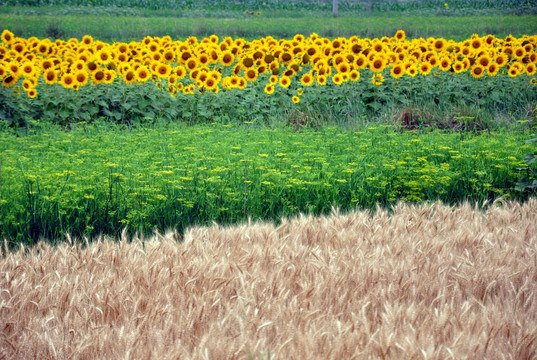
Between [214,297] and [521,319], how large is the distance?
103 cm

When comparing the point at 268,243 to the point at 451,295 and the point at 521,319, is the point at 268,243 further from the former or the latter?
the point at 521,319

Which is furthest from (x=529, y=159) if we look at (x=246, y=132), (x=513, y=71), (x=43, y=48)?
(x=43, y=48)

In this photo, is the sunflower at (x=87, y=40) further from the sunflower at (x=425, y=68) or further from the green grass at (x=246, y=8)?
the green grass at (x=246, y=8)

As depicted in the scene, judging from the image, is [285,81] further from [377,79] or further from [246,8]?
[246,8]

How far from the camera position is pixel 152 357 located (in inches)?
61.5

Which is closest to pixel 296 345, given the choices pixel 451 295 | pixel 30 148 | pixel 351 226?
pixel 451 295

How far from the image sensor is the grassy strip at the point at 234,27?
17.5 metres

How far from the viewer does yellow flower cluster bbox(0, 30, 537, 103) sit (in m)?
7.15

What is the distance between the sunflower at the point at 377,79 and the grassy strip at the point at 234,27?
30.7 ft

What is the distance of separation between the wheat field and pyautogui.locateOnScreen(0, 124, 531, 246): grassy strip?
2.80 feet

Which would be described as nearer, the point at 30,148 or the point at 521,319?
the point at 521,319

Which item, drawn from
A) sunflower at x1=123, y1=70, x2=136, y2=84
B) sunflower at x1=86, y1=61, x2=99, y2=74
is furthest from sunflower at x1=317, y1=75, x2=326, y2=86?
sunflower at x1=86, y1=61, x2=99, y2=74

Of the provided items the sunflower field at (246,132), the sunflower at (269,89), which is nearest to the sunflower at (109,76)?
the sunflower field at (246,132)

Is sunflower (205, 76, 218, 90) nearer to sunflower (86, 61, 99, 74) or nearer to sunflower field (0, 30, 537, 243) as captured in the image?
sunflower field (0, 30, 537, 243)
